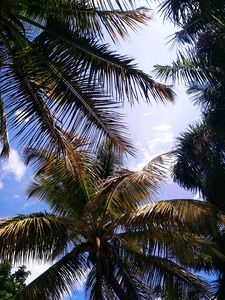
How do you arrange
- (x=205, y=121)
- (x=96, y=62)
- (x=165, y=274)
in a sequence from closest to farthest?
(x=96, y=62)
(x=165, y=274)
(x=205, y=121)

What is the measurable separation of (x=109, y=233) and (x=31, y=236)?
89.5 inches

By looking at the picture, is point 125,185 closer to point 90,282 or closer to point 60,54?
point 90,282

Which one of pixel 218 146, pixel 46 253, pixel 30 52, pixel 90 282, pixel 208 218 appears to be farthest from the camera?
pixel 218 146

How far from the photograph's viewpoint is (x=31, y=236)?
31.9 feet

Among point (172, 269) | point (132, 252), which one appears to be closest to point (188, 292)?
point (172, 269)

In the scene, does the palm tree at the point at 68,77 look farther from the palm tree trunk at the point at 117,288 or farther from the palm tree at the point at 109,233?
the palm tree trunk at the point at 117,288

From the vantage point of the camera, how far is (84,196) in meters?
11.9

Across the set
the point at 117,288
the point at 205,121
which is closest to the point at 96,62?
the point at 117,288

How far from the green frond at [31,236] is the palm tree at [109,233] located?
0.07 feet

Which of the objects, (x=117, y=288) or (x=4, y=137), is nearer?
(x=4, y=137)

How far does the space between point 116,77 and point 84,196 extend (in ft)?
16.3

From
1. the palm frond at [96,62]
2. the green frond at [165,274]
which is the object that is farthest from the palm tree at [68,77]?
the green frond at [165,274]

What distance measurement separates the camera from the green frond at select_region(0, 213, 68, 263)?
30.6 ft

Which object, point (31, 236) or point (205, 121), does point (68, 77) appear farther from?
point (205, 121)
